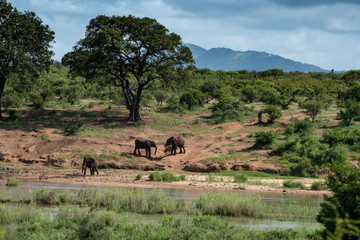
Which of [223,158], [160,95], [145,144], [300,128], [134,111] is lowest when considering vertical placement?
[223,158]

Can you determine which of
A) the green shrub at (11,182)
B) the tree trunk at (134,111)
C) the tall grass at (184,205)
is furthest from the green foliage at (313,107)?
the green shrub at (11,182)

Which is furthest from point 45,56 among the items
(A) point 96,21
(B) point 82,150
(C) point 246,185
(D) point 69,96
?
(C) point 246,185

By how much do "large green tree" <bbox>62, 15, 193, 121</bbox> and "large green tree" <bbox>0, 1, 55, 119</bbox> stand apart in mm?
2291

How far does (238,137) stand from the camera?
32.2 meters

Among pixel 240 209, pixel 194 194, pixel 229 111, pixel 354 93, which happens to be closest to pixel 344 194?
pixel 240 209

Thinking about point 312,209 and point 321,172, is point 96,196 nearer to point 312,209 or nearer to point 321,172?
point 312,209

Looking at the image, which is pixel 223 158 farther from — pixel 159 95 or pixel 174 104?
pixel 159 95

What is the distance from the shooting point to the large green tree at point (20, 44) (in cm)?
3453

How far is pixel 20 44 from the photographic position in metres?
35.8

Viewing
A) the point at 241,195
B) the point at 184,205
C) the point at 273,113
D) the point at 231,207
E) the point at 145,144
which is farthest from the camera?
the point at 273,113

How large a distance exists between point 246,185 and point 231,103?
17.6 metres

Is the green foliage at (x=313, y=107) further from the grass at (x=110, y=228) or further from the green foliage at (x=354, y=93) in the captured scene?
the grass at (x=110, y=228)

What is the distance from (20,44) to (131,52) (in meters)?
8.63

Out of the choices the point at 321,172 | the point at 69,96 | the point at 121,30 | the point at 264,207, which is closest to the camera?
the point at 264,207
